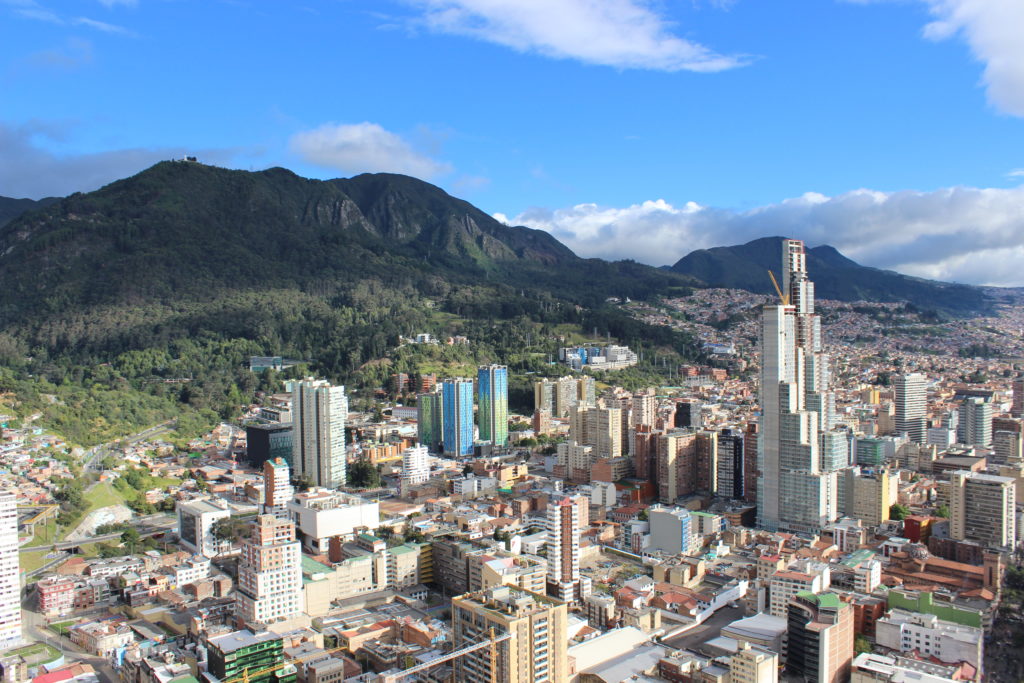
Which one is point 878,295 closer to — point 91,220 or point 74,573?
point 91,220

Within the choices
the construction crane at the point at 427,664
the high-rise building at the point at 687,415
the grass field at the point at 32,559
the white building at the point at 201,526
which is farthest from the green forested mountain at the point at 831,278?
the construction crane at the point at 427,664

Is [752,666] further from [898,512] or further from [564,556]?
[898,512]

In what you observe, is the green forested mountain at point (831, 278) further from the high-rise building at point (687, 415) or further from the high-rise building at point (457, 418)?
the high-rise building at point (457, 418)

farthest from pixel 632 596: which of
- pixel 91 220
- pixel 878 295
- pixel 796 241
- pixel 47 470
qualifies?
pixel 878 295

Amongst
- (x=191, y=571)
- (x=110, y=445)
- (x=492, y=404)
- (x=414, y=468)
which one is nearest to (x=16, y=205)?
(x=110, y=445)

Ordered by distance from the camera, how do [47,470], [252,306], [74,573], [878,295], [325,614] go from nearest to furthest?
[325,614]
[74,573]
[47,470]
[252,306]
[878,295]
